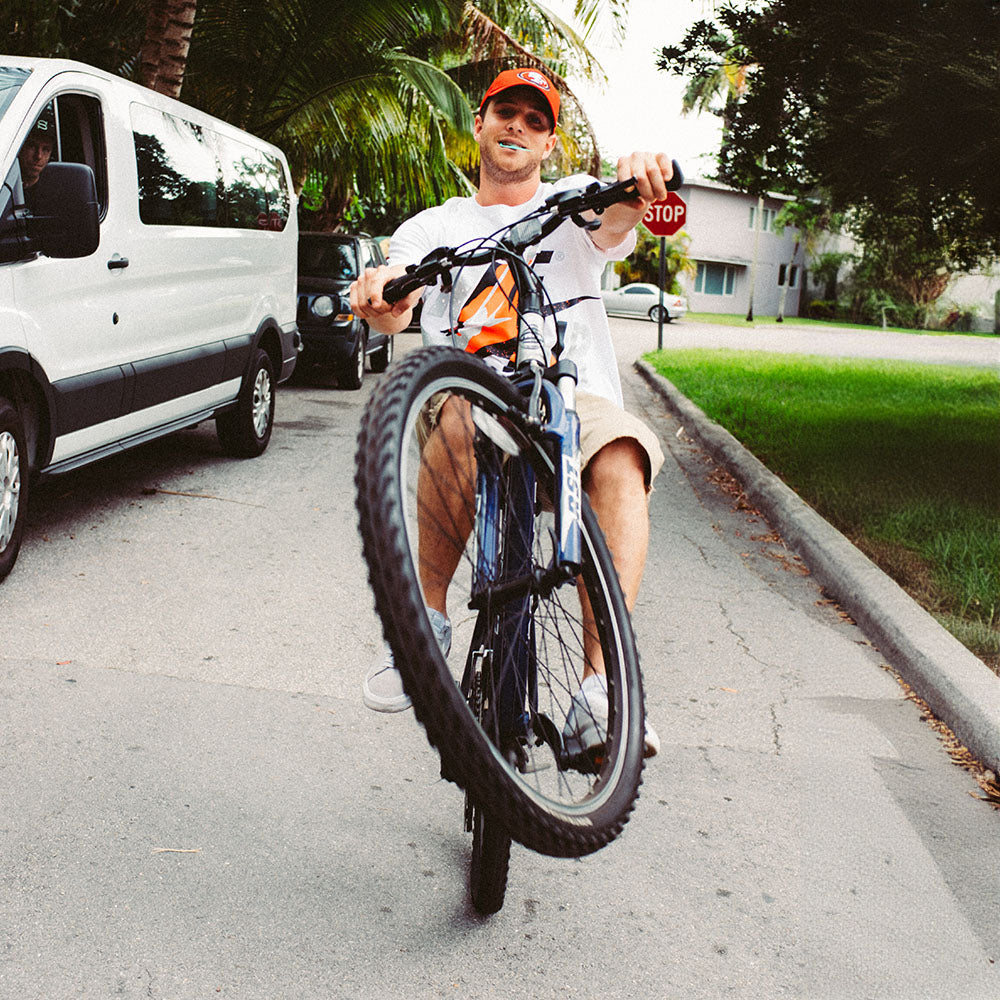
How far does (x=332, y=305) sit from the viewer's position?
12.6 m

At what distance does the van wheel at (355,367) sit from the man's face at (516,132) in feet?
33.1

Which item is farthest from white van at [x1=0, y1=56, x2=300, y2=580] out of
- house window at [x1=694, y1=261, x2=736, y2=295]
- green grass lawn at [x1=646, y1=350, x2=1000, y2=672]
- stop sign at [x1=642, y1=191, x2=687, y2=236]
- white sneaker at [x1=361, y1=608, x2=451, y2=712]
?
house window at [x1=694, y1=261, x2=736, y2=295]

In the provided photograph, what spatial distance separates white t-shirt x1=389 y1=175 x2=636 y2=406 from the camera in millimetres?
2734

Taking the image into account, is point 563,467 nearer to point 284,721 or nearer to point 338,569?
point 284,721

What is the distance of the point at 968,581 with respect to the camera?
17.8 ft

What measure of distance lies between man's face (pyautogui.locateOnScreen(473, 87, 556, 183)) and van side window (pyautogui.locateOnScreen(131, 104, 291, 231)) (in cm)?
377

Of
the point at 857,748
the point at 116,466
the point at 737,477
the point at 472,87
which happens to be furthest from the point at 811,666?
the point at 472,87

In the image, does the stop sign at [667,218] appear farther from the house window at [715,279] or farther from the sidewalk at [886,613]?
the house window at [715,279]

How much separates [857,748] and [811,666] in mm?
836

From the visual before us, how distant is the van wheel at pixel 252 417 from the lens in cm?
815

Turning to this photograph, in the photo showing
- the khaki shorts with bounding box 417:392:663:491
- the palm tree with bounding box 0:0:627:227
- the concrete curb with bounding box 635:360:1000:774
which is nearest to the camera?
the khaki shorts with bounding box 417:392:663:491

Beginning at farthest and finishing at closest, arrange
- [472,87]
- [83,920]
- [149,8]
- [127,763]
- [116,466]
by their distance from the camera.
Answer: [472,87] → [149,8] → [116,466] → [127,763] → [83,920]

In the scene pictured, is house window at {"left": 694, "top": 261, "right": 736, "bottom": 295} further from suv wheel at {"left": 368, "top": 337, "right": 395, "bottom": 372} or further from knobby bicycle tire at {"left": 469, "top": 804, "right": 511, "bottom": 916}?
knobby bicycle tire at {"left": 469, "top": 804, "right": 511, "bottom": 916}

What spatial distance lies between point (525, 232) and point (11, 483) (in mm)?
3412
